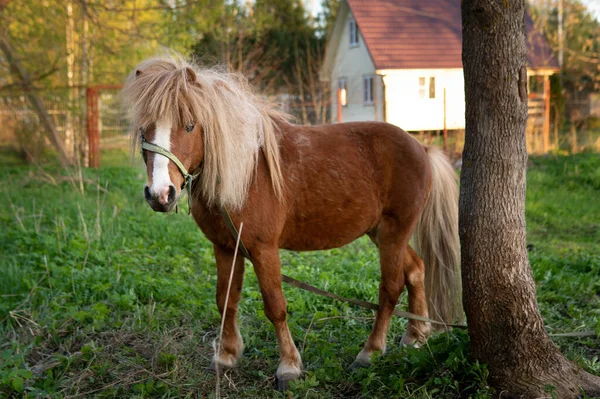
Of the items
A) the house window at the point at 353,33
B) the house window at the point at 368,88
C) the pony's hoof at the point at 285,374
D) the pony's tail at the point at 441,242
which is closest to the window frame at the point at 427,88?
the house window at the point at 368,88

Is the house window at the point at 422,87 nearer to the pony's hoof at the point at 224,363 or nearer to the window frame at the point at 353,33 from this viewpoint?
the window frame at the point at 353,33

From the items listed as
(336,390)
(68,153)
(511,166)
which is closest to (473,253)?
(511,166)

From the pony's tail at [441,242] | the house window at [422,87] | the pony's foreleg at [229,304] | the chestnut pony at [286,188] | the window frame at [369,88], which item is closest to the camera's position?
the chestnut pony at [286,188]

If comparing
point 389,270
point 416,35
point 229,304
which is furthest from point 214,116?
point 416,35

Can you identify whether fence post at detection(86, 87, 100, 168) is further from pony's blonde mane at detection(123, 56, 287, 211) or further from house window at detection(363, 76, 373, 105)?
house window at detection(363, 76, 373, 105)

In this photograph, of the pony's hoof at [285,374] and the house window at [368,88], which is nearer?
the pony's hoof at [285,374]

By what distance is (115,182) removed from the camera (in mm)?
10742

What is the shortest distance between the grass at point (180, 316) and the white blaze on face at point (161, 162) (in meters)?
1.23

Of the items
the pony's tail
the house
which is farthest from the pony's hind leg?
the house

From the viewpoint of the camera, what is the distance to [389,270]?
3.80m

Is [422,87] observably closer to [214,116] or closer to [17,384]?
[214,116]

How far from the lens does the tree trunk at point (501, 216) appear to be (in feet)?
9.56

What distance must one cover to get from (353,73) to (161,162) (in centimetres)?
2114

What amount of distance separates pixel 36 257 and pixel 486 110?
457 centimetres
